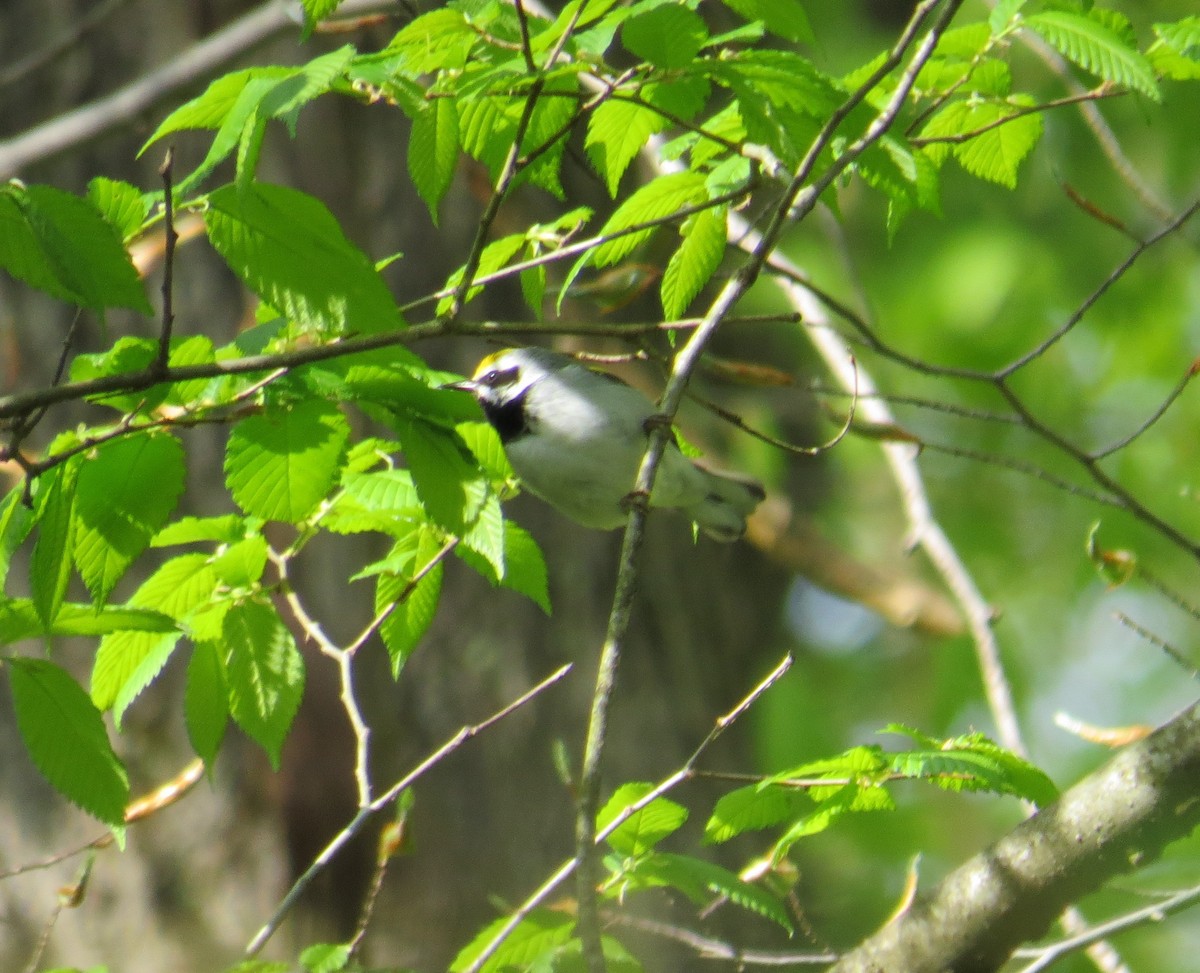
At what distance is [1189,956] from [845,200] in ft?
14.2

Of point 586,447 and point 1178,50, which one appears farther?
point 586,447

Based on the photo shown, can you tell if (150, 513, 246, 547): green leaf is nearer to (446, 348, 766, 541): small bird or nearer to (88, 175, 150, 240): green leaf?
(88, 175, 150, 240): green leaf

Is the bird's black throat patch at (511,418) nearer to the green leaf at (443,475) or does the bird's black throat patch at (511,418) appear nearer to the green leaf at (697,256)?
the green leaf at (697,256)

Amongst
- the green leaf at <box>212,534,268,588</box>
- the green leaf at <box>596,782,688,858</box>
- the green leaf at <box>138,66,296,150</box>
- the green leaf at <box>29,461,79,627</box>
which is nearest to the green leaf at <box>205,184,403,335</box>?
the green leaf at <box>138,66,296,150</box>

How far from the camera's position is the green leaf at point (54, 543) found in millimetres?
1550

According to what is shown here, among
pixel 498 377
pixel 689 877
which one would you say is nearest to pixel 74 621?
pixel 689 877

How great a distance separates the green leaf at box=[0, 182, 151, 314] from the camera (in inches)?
58.3

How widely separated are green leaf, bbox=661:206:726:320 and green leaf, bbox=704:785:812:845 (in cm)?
76

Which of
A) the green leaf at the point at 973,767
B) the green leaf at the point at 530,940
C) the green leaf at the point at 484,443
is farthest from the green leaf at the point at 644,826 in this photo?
the green leaf at the point at 484,443

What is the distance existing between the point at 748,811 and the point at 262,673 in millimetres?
779

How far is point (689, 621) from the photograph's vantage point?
4301 millimetres

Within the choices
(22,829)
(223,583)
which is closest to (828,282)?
(22,829)

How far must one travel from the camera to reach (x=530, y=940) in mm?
1814

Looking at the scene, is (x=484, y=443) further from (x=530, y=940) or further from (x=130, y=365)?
(x=530, y=940)
